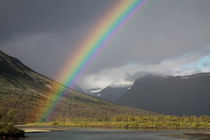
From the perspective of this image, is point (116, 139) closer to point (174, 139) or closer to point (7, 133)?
point (174, 139)

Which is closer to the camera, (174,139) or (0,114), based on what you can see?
(174,139)

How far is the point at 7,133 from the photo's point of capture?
388 ft

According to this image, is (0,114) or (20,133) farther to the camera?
(0,114)

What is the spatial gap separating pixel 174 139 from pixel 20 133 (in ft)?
218

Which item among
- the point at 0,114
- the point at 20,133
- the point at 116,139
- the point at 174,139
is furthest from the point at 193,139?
the point at 0,114

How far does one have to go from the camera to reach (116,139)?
118 meters

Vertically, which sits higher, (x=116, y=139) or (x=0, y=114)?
(x=0, y=114)

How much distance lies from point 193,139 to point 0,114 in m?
115

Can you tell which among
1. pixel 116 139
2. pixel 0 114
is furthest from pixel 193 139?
pixel 0 114

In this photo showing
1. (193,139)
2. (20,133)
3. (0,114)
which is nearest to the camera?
(193,139)

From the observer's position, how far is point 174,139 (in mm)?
116000

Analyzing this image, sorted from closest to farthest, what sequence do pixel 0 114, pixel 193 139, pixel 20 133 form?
pixel 193 139 < pixel 20 133 < pixel 0 114

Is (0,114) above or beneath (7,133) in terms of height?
above

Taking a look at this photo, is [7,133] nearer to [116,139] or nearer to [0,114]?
[116,139]
